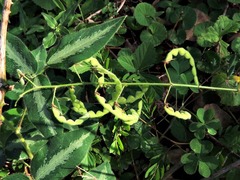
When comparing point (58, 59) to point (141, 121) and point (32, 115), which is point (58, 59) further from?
point (141, 121)

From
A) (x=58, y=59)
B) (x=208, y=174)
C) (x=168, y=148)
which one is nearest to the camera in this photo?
(x=58, y=59)

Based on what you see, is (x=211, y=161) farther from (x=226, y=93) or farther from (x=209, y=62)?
(x=209, y=62)

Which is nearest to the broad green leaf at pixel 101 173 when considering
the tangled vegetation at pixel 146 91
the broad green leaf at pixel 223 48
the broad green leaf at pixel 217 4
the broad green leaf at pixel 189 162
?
the tangled vegetation at pixel 146 91

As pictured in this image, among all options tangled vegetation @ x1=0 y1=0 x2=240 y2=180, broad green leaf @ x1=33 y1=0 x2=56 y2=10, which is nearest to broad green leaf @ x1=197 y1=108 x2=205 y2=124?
tangled vegetation @ x1=0 y1=0 x2=240 y2=180

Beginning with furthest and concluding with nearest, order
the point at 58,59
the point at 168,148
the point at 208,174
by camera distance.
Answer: the point at 168,148 → the point at 208,174 → the point at 58,59

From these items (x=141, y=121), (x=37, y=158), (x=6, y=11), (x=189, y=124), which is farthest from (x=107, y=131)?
(x=6, y=11)

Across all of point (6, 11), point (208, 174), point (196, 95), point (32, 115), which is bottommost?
point (208, 174)

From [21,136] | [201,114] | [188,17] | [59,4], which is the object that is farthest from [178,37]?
[21,136]

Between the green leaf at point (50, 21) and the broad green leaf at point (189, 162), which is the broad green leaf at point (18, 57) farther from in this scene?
the broad green leaf at point (189, 162)
